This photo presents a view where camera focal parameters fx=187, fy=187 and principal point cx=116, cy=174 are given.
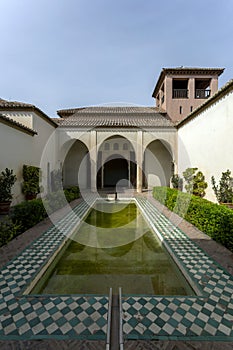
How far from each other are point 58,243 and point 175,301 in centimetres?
296

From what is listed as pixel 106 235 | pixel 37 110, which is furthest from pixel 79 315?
pixel 37 110

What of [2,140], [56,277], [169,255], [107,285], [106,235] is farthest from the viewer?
[2,140]

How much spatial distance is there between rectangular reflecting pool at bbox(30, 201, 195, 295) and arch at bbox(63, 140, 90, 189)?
32.3 feet

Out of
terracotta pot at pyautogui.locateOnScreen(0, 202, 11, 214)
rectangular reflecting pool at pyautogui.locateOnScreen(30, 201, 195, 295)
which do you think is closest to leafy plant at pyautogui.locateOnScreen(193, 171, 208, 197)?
rectangular reflecting pool at pyautogui.locateOnScreen(30, 201, 195, 295)

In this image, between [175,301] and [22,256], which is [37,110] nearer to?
[22,256]

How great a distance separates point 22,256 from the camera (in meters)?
3.88

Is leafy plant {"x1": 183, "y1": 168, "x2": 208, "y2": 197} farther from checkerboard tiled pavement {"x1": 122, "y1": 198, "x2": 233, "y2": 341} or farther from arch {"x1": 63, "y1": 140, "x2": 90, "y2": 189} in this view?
arch {"x1": 63, "y1": 140, "x2": 90, "y2": 189}

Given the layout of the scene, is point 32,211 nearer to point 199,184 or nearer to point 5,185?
point 5,185

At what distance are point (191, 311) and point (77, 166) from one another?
47.4ft

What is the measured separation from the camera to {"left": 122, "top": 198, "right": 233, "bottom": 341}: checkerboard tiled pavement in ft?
6.90

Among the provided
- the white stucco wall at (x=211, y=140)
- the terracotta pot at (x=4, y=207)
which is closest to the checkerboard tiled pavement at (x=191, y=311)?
the white stucco wall at (x=211, y=140)

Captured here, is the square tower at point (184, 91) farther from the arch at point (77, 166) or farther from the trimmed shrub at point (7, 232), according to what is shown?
the trimmed shrub at point (7, 232)

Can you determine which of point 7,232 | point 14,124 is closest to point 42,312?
point 7,232

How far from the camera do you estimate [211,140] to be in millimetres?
8477
